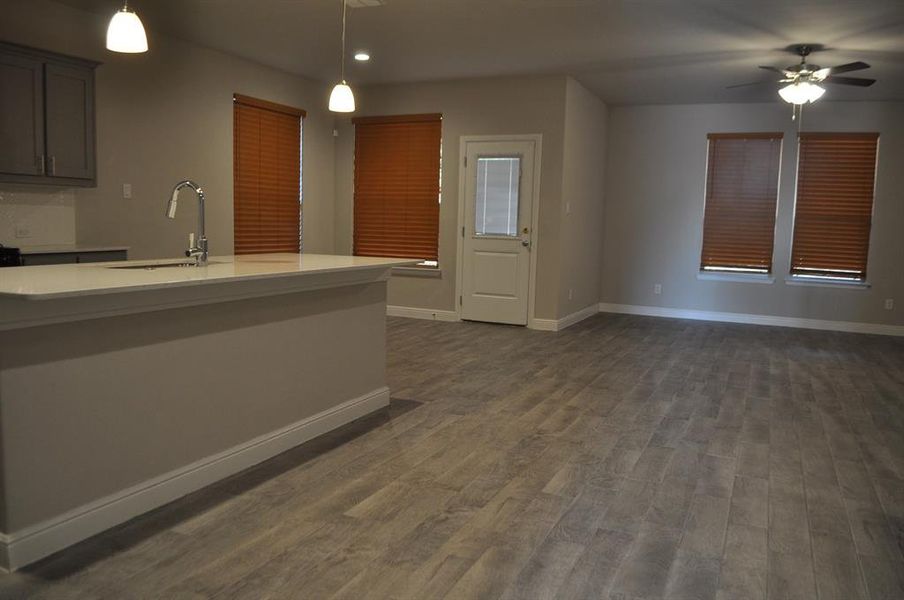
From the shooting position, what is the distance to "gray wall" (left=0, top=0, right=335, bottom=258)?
5.12 metres

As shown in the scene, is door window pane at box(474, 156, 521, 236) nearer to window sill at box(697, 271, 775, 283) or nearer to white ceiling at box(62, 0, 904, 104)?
white ceiling at box(62, 0, 904, 104)

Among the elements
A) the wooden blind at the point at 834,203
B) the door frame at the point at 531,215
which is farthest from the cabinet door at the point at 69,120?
the wooden blind at the point at 834,203

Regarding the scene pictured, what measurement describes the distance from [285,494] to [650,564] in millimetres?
1479

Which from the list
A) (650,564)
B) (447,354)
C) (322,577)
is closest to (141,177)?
(447,354)

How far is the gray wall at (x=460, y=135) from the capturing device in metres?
7.29

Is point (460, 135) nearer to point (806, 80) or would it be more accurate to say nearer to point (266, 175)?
point (266, 175)

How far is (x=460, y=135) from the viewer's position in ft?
25.2

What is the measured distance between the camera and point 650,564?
245 cm

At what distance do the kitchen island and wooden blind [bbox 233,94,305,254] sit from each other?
129 inches

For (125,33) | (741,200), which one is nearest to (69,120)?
(125,33)

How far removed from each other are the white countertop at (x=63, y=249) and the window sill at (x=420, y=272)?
11.1ft

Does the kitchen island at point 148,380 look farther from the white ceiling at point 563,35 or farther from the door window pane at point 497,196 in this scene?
the door window pane at point 497,196

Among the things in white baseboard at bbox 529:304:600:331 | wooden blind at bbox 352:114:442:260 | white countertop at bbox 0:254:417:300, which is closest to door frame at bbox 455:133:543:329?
white baseboard at bbox 529:304:600:331

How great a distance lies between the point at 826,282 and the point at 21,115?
7.94m
